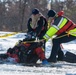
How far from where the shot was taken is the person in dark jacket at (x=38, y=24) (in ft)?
34.2

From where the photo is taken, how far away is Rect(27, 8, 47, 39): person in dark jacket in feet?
34.2

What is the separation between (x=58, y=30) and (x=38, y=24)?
597 mm

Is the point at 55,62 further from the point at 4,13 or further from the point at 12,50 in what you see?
the point at 4,13

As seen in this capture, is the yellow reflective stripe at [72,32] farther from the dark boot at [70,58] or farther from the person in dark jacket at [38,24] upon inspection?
the person in dark jacket at [38,24]

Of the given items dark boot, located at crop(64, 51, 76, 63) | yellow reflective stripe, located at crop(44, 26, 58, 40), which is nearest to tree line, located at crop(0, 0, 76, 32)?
dark boot, located at crop(64, 51, 76, 63)

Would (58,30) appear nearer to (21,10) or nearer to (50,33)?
(50,33)

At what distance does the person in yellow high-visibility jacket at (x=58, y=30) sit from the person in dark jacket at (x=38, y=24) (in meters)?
0.26

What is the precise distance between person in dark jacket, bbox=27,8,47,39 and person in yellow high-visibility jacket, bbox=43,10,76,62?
0.86ft

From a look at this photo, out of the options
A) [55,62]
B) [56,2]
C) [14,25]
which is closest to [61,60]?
[55,62]

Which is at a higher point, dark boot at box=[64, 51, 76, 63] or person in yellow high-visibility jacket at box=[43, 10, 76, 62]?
person in yellow high-visibility jacket at box=[43, 10, 76, 62]

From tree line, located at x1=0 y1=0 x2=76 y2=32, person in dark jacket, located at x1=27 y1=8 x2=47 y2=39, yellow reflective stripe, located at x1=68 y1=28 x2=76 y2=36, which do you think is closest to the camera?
person in dark jacket, located at x1=27 y1=8 x2=47 y2=39

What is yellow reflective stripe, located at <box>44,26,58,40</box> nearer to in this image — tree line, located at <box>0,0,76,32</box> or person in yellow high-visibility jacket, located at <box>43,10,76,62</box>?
person in yellow high-visibility jacket, located at <box>43,10,76,62</box>

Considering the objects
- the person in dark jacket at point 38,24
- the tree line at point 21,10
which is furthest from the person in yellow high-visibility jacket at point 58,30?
the tree line at point 21,10

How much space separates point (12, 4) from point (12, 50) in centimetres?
4773
